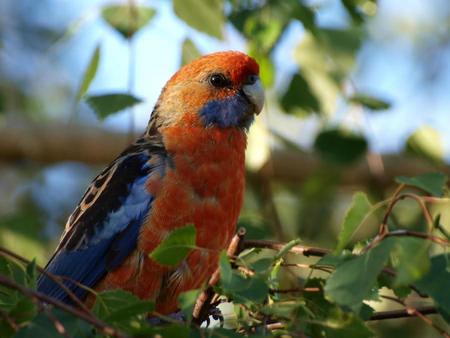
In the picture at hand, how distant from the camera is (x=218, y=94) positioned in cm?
461

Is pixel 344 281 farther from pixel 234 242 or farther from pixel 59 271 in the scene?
pixel 59 271

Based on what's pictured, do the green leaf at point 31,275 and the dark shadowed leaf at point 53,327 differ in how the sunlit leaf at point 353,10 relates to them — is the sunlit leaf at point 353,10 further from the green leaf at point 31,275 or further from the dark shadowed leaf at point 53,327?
the dark shadowed leaf at point 53,327

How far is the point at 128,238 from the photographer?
13.1 ft

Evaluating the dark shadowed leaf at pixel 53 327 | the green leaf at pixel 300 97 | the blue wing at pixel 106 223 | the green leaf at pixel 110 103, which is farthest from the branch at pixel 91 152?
the dark shadowed leaf at pixel 53 327

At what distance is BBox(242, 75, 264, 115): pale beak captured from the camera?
458 cm

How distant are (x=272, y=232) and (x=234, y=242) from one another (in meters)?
2.80

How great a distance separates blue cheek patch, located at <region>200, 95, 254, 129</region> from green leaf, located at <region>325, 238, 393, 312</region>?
2.09m

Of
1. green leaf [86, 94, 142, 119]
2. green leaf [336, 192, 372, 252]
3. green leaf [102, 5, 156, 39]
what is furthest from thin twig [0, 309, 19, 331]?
green leaf [102, 5, 156, 39]

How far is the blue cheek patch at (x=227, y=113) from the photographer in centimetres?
452

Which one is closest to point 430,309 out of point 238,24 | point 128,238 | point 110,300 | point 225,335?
point 225,335

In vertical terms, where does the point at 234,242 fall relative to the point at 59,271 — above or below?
above

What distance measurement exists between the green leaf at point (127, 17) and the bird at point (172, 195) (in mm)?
323

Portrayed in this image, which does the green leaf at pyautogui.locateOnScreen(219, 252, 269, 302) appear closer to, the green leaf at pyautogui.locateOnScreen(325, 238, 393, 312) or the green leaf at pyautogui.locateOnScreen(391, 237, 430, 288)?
the green leaf at pyautogui.locateOnScreen(325, 238, 393, 312)

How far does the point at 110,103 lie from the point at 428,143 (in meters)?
2.31
